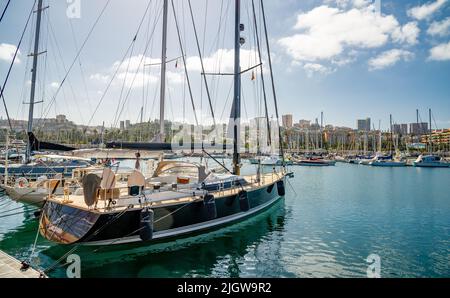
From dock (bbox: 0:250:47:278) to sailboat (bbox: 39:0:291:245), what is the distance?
190 cm

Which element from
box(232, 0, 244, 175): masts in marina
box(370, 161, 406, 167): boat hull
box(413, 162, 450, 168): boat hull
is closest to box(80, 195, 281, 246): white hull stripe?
box(232, 0, 244, 175): masts in marina

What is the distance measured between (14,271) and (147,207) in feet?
12.1

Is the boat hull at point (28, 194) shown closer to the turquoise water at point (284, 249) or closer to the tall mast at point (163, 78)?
the turquoise water at point (284, 249)

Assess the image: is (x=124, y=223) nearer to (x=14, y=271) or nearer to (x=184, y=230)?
(x=184, y=230)

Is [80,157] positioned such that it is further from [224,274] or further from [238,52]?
[238,52]

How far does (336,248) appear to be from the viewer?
9977 mm

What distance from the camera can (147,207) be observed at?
343 inches

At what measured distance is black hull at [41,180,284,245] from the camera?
802 cm

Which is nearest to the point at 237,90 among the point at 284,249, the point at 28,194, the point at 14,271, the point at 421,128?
the point at 284,249

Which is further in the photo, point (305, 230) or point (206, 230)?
point (305, 230)
